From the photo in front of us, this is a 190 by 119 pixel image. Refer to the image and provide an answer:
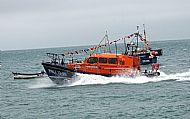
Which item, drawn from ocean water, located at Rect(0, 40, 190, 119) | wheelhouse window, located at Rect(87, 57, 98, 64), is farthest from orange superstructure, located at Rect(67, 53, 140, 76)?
ocean water, located at Rect(0, 40, 190, 119)

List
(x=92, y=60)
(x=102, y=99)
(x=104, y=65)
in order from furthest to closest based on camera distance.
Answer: (x=92, y=60) < (x=104, y=65) < (x=102, y=99)

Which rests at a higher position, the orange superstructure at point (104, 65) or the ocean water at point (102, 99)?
the orange superstructure at point (104, 65)

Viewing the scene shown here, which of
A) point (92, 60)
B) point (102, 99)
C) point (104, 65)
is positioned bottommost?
point (102, 99)

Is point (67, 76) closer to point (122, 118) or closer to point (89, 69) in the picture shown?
point (89, 69)

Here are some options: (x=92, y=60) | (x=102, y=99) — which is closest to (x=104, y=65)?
(x=92, y=60)

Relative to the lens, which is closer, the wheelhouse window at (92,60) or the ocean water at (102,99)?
the ocean water at (102,99)

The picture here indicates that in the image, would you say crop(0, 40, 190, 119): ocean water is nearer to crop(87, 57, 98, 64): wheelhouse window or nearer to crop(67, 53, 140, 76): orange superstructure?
crop(67, 53, 140, 76): orange superstructure

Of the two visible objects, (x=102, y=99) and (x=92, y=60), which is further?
A: (x=92, y=60)

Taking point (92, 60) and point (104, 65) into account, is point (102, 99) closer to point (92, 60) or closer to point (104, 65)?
point (104, 65)

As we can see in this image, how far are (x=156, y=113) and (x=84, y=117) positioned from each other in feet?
13.4

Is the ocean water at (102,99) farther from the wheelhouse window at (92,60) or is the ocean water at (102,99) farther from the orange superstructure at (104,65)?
the wheelhouse window at (92,60)

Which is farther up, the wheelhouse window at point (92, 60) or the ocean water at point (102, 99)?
the wheelhouse window at point (92, 60)

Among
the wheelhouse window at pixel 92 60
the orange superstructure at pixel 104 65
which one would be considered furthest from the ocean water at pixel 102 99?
the wheelhouse window at pixel 92 60

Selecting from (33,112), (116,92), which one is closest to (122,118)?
(33,112)
